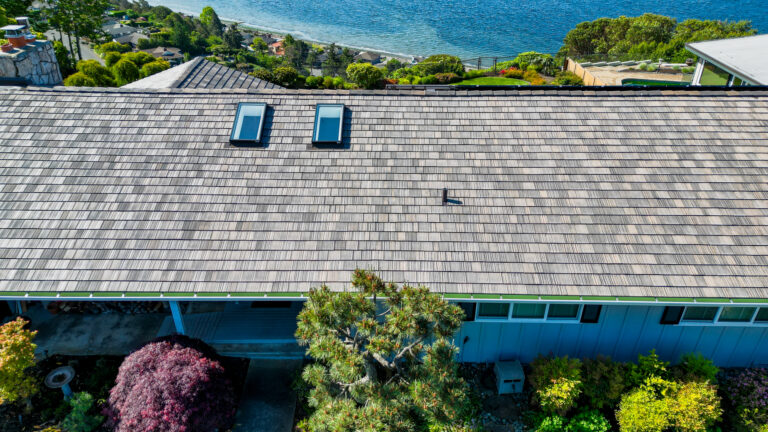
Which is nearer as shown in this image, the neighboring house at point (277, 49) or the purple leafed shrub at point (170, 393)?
the purple leafed shrub at point (170, 393)

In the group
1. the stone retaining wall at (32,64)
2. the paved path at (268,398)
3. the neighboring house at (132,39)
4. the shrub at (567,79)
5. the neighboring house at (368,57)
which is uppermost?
the stone retaining wall at (32,64)

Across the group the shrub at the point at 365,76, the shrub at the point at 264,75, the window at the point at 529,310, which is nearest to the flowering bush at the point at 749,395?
the window at the point at 529,310

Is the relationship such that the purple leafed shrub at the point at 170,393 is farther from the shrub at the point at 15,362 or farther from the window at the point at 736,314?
the window at the point at 736,314

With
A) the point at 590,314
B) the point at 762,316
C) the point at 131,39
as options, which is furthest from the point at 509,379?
the point at 131,39

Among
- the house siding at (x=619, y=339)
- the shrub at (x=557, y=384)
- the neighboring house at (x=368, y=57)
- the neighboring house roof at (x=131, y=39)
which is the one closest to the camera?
the shrub at (x=557, y=384)

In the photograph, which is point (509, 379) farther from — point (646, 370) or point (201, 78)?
point (201, 78)
